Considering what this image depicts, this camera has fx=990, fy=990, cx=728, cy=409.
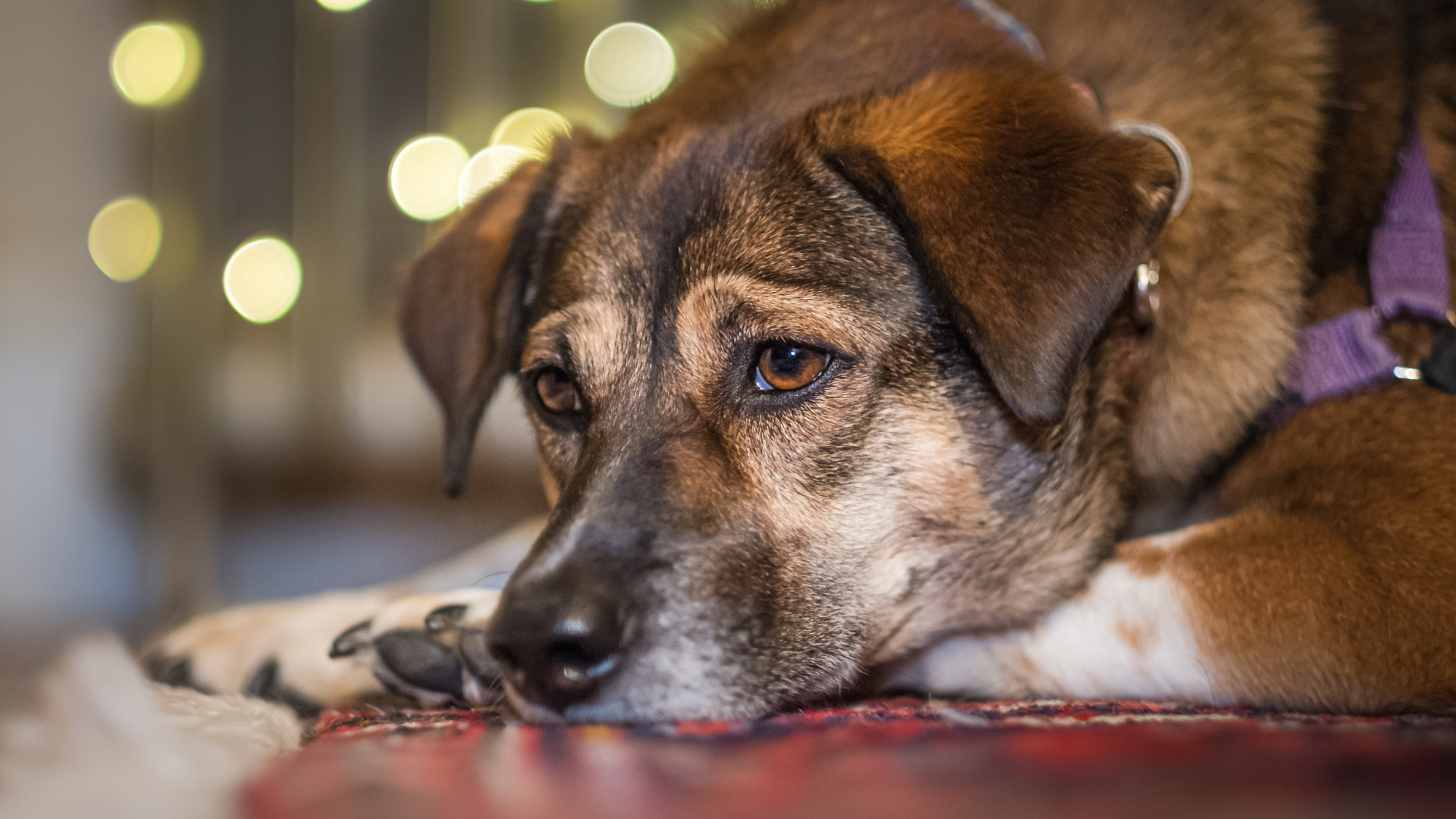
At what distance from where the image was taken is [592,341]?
1741mm

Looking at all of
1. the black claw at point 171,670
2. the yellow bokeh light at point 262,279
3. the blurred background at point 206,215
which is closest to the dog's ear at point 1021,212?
the black claw at point 171,670

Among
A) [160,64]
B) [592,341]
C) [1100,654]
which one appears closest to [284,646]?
[592,341]

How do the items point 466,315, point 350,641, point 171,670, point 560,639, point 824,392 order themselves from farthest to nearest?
point 466,315 → point 171,670 → point 350,641 → point 824,392 → point 560,639

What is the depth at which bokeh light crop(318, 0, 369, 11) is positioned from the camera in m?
4.86

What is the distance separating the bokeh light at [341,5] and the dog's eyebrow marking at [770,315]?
162 inches

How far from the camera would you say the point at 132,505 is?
508cm

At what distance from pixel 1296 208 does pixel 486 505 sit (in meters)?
4.73

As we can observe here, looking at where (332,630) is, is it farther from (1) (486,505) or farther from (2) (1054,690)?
(1) (486,505)

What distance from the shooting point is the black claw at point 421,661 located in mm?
1604

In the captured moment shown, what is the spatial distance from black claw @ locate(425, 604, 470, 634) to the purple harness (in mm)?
1553

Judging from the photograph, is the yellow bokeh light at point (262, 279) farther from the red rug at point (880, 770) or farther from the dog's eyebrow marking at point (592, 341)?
the red rug at point (880, 770)

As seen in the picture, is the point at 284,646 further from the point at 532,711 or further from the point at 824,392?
the point at 824,392

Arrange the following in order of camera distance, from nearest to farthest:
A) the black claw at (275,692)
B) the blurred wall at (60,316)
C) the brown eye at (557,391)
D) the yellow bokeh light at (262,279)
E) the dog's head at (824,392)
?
the dog's head at (824,392) → the black claw at (275,692) → the brown eye at (557,391) → the blurred wall at (60,316) → the yellow bokeh light at (262,279)

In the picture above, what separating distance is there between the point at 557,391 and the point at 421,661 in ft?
1.80
